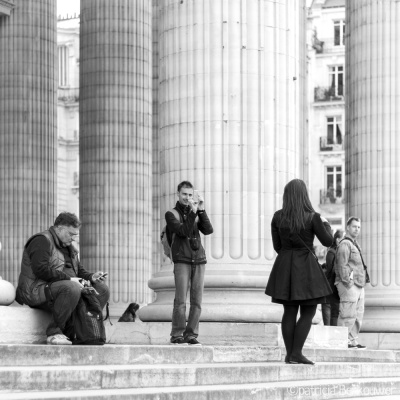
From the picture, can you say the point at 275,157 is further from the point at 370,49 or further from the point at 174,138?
the point at 370,49

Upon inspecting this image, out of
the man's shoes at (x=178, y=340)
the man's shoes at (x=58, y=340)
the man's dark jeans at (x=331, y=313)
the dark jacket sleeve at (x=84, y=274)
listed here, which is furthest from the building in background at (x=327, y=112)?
the man's shoes at (x=58, y=340)

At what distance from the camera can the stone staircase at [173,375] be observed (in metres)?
12.4

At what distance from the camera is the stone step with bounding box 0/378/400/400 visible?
11719 mm

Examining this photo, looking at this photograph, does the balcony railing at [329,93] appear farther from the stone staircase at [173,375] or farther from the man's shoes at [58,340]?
the man's shoes at [58,340]

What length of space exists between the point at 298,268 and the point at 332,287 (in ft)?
23.1

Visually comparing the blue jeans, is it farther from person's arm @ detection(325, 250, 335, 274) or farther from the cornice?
the cornice

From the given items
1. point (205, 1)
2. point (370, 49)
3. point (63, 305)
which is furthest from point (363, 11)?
point (63, 305)

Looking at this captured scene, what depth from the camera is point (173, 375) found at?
1379 centimetres

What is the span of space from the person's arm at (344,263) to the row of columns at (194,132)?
200cm

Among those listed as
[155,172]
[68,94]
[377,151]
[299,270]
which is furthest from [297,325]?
Result: [68,94]

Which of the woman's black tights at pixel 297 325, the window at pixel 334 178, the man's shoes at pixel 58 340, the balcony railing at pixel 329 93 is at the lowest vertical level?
the man's shoes at pixel 58 340

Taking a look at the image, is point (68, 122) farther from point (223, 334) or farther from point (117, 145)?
point (223, 334)

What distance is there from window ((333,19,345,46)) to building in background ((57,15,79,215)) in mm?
15308

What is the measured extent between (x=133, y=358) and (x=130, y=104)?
1845 cm
